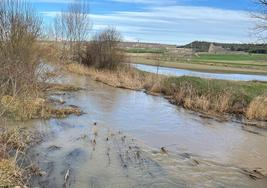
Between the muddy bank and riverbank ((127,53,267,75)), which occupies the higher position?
the muddy bank

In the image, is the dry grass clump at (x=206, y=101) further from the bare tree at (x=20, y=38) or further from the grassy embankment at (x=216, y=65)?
the grassy embankment at (x=216, y=65)

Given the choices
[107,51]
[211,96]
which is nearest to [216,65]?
[107,51]

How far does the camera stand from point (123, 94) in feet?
97.0

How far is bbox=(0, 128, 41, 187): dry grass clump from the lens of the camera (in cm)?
876

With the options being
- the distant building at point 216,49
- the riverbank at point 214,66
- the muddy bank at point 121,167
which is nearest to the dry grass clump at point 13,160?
the muddy bank at point 121,167

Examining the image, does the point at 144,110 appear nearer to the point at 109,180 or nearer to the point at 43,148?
the point at 43,148

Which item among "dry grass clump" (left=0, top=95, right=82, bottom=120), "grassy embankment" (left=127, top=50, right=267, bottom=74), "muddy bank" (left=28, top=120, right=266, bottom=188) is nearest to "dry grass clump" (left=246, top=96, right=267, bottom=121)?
"dry grass clump" (left=0, top=95, right=82, bottom=120)

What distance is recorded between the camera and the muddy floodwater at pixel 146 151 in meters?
10.7

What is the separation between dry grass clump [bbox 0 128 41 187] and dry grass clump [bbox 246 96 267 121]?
12.6 m

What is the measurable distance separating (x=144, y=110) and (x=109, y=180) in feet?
43.1

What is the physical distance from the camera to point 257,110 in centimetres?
2247

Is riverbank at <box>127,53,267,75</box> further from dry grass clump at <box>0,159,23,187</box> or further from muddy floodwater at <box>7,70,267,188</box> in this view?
dry grass clump at <box>0,159,23,187</box>

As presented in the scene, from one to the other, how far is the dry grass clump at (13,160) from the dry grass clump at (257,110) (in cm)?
1259

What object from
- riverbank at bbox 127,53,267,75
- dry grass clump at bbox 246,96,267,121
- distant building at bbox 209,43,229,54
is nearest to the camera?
dry grass clump at bbox 246,96,267,121
